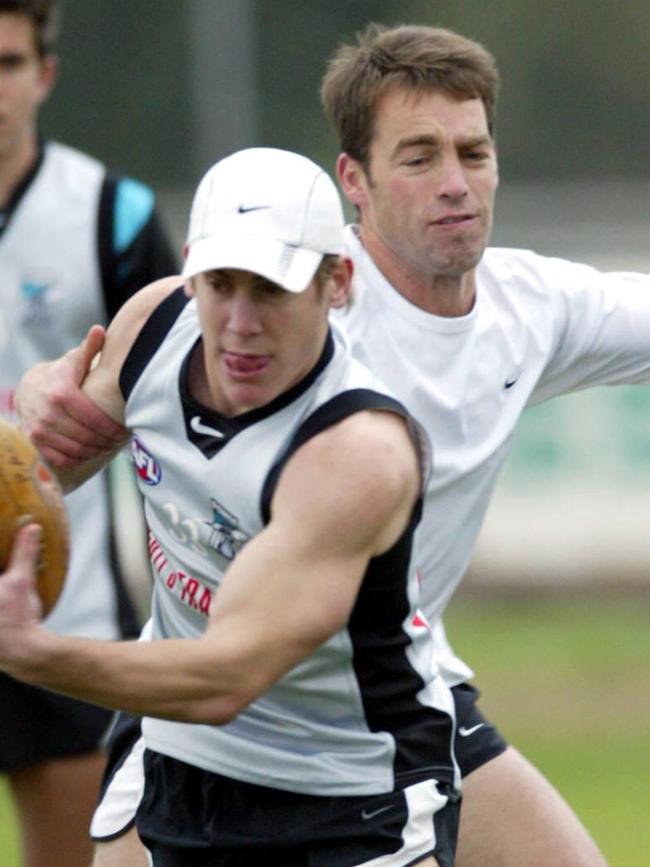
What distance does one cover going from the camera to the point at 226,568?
437 centimetres

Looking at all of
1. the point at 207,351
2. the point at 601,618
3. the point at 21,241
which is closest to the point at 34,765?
the point at 21,241

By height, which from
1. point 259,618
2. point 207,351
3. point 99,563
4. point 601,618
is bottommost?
point 601,618

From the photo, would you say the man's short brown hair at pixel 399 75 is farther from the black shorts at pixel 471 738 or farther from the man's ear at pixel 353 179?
the black shorts at pixel 471 738

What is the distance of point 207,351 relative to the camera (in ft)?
14.0

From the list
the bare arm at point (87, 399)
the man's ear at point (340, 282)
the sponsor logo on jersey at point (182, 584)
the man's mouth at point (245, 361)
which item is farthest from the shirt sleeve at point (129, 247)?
the man's mouth at point (245, 361)

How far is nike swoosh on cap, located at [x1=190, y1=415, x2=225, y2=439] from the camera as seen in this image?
433 centimetres

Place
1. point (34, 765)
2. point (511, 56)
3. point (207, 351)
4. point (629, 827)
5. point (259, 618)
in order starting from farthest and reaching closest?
point (511, 56), point (629, 827), point (34, 765), point (207, 351), point (259, 618)

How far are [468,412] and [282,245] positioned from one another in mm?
1163

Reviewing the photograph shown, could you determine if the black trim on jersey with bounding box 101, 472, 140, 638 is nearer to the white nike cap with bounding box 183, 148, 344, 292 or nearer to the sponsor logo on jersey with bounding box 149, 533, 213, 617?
the sponsor logo on jersey with bounding box 149, 533, 213, 617

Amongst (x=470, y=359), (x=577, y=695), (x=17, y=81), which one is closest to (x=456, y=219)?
(x=470, y=359)

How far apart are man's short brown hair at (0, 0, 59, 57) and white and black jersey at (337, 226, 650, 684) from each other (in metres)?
1.76

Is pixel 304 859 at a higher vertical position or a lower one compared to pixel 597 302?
lower

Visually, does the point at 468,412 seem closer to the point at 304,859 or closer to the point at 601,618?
the point at 304,859

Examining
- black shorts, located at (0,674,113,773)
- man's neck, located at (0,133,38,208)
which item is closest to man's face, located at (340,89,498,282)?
man's neck, located at (0,133,38,208)
